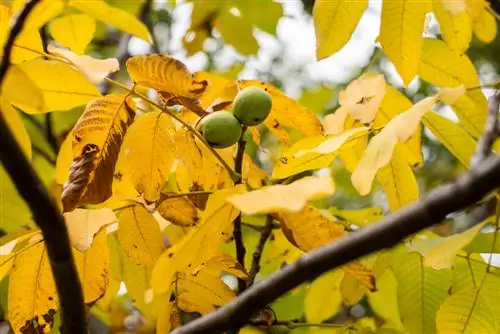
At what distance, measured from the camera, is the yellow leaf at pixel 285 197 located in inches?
30.6

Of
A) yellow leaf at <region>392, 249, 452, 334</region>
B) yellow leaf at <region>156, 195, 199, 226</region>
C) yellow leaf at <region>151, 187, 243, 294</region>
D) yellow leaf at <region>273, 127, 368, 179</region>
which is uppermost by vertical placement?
yellow leaf at <region>273, 127, 368, 179</region>

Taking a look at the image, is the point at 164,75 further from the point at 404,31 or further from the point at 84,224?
the point at 404,31

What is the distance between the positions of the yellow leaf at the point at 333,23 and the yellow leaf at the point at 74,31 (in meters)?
0.37

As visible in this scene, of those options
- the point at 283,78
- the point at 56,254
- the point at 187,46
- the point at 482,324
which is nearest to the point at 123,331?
the point at 187,46

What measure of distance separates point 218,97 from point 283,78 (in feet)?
12.1

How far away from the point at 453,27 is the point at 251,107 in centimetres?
34

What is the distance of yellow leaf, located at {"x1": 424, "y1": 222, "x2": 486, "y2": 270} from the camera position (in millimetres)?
956

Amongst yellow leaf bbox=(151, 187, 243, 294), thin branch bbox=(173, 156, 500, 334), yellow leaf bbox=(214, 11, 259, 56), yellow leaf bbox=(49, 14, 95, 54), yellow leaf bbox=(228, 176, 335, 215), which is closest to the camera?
thin branch bbox=(173, 156, 500, 334)

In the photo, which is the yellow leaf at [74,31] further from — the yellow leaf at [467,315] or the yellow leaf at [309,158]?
the yellow leaf at [467,315]

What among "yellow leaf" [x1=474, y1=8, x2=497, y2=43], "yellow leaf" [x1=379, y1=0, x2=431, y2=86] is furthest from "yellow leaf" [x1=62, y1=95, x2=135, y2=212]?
"yellow leaf" [x1=474, y1=8, x2=497, y2=43]

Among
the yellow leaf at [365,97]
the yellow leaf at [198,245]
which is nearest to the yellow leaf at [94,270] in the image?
the yellow leaf at [198,245]

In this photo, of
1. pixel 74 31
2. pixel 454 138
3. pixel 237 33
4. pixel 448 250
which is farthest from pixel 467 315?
pixel 237 33

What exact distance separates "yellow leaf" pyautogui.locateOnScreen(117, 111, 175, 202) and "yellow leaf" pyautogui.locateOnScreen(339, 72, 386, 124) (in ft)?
0.85

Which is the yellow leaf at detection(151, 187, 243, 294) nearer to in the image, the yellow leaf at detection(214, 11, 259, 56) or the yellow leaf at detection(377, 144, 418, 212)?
the yellow leaf at detection(377, 144, 418, 212)
